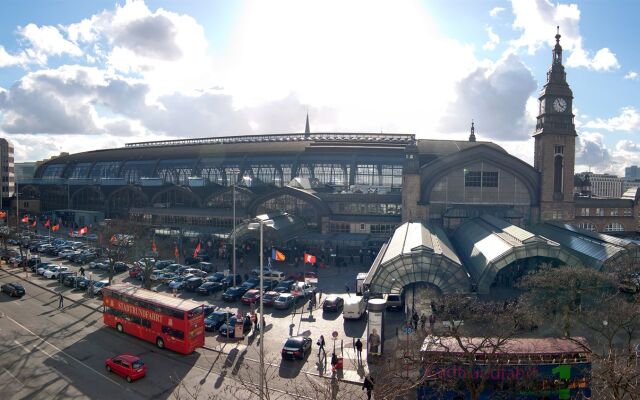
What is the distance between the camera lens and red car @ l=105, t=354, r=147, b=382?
25.1 meters

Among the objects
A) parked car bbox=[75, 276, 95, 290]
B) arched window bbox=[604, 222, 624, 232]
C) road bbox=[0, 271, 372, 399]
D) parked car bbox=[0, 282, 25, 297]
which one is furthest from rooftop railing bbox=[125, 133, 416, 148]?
road bbox=[0, 271, 372, 399]

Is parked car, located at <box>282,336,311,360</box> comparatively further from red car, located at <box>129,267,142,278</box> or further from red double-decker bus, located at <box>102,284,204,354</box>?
red car, located at <box>129,267,142,278</box>

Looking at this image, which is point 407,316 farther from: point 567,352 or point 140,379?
point 140,379

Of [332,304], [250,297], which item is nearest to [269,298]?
[250,297]

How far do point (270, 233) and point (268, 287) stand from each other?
10.9 m

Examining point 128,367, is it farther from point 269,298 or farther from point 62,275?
point 62,275

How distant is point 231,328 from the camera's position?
32875 millimetres

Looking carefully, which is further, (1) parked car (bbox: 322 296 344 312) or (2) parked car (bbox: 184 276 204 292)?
(2) parked car (bbox: 184 276 204 292)

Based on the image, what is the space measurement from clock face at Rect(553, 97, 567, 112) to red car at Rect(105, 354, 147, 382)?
2450 inches

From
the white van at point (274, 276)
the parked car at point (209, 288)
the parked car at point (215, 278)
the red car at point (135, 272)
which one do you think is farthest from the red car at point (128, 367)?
the red car at point (135, 272)

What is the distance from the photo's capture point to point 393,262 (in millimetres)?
35312

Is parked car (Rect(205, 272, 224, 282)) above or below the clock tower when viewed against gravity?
below

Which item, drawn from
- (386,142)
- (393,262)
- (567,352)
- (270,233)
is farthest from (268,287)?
(386,142)

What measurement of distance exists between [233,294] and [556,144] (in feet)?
166
